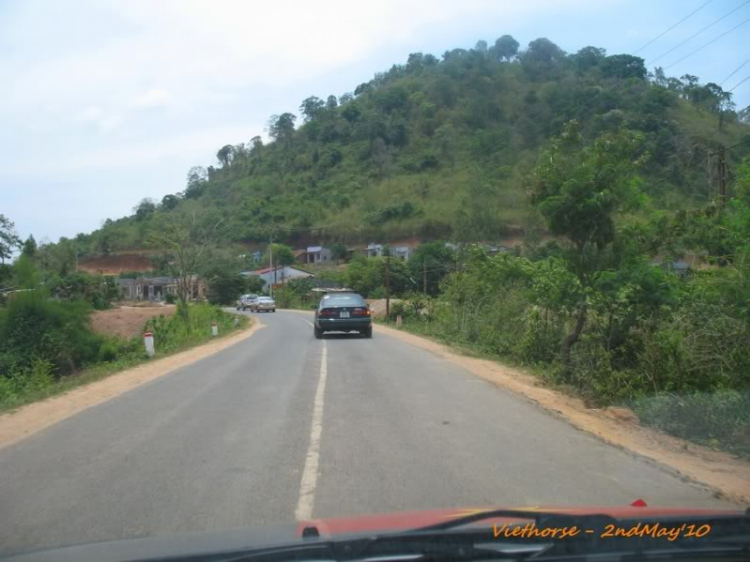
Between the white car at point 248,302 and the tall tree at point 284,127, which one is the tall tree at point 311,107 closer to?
the tall tree at point 284,127

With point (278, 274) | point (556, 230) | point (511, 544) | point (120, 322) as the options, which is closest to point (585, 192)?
point (556, 230)

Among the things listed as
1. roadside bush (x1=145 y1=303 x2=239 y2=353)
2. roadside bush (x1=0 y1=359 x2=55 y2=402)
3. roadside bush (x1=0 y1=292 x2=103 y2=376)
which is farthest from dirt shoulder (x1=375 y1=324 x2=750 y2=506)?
roadside bush (x1=0 y1=292 x2=103 y2=376)

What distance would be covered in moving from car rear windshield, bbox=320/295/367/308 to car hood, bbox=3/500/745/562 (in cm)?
2144

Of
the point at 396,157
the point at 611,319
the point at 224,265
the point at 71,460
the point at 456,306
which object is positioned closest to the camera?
the point at 71,460

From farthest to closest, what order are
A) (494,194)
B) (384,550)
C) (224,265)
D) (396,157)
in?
(396,157) → (224,265) → (494,194) → (384,550)

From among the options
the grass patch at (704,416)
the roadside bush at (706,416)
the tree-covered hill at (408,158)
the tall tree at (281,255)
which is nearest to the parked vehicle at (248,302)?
the tree-covered hill at (408,158)

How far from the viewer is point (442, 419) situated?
9.10m

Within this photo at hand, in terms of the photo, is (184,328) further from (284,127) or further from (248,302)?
(284,127)

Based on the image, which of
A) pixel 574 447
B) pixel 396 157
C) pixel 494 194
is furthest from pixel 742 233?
pixel 396 157

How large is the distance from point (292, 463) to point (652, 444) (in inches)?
174

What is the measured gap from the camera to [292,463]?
22.2 feet

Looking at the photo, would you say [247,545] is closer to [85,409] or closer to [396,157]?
[85,409]

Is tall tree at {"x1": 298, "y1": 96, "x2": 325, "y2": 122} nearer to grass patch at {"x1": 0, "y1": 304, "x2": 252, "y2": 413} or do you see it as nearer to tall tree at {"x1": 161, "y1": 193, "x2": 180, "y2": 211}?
tall tree at {"x1": 161, "y1": 193, "x2": 180, "y2": 211}

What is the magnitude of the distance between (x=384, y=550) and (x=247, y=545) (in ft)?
2.24
